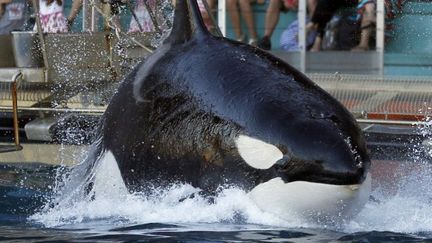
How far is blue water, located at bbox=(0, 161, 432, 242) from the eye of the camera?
6.17 m

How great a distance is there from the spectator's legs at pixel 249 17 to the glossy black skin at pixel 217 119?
18.9 feet

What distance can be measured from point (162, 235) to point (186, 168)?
399mm

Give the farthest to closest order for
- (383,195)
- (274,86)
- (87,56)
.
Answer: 1. (87,56)
2. (383,195)
3. (274,86)

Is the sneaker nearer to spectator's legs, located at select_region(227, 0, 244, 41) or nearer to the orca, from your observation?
spectator's legs, located at select_region(227, 0, 244, 41)

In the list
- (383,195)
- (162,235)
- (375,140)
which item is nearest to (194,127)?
(162,235)

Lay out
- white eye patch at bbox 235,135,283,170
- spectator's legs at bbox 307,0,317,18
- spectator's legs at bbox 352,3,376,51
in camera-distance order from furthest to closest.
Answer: spectator's legs at bbox 307,0,317,18, spectator's legs at bbox 352,3,376,51, white eye patch at bbox 235,135,283,170

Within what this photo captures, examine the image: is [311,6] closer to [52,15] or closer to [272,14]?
[272,14]

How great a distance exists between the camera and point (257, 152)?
6.07 meters

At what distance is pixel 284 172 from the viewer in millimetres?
5977

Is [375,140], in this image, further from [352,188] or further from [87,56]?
[352,188]

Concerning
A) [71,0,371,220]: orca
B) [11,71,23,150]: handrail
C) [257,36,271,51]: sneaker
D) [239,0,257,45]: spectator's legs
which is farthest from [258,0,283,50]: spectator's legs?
[71,0,371,220]: orca

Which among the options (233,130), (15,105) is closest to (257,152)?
(233,130)

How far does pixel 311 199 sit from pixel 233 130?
58 centimetres

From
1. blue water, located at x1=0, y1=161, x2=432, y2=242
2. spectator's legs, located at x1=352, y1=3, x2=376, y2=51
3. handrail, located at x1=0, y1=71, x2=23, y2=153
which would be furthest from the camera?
spectator's legs, located at x1=352, y1=3, x2=376, y2=51
